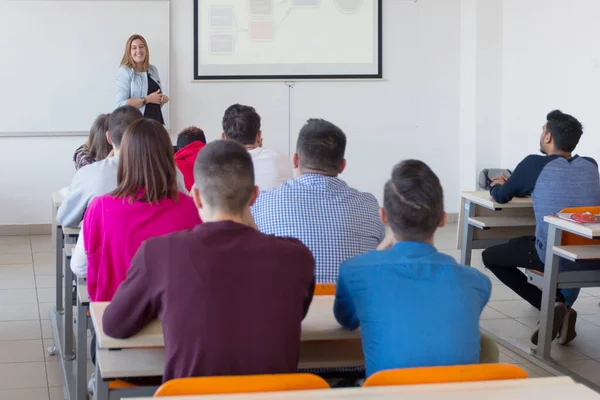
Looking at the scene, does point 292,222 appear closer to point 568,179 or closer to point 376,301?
point 376,301

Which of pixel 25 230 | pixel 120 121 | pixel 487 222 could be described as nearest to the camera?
pixel 120 121

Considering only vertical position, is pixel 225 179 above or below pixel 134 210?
above

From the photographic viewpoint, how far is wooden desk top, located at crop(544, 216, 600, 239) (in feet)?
12.1

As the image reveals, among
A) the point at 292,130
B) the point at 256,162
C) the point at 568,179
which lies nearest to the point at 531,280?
the point at 568,179

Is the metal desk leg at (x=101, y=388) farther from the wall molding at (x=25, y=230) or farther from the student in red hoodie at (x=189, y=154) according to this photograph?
the wall molding at (x=25, y=230)

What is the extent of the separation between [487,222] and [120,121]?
2.40 meters

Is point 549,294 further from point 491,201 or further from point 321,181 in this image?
point 321,181

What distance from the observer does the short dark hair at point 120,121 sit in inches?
143

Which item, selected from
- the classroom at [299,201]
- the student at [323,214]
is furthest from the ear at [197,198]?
the student at [323,214]

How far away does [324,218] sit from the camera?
113 inches

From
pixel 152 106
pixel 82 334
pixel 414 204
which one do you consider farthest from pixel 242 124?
pixel 152 106

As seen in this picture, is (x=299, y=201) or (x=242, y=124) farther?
(x=242, y=124)

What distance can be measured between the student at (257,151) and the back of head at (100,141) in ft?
2.21

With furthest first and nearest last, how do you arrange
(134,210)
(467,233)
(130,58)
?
(130,58), (467,233), (134,210)
